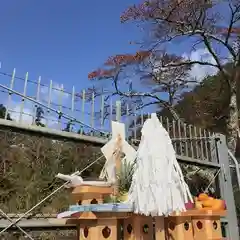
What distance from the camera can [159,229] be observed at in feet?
5.27

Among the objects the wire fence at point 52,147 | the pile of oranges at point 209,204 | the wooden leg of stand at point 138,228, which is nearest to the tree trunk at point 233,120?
the wire fence at point 52,147

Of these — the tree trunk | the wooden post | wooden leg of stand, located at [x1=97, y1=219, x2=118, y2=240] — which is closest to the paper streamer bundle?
wooden leg of stand, located at [x1=97, y1=219, x2=118, y2=240]

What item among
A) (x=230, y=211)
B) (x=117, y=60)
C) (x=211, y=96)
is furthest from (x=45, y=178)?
(x=211, y=96)

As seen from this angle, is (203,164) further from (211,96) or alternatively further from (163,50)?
(211,96)

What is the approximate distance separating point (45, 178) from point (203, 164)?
5.22ft

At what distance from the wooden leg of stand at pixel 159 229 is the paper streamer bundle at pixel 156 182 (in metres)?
0.18

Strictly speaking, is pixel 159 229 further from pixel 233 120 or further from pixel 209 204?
pixel 233 120

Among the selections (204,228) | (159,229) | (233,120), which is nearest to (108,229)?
(159,229)

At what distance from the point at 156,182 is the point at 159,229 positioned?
1.00 feet

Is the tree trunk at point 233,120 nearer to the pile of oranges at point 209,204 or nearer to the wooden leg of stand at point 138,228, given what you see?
the pile of oranges at point 209,204

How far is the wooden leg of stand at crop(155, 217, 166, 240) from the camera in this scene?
5.27 ft

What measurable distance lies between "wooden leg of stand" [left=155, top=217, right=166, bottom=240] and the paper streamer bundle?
183 millimetres

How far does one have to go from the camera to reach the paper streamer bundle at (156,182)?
1438mm

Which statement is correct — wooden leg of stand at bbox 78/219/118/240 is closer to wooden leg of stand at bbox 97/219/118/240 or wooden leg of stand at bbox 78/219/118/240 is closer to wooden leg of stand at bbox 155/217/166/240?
wooden leg of stand at bbox 97/219/118/240
